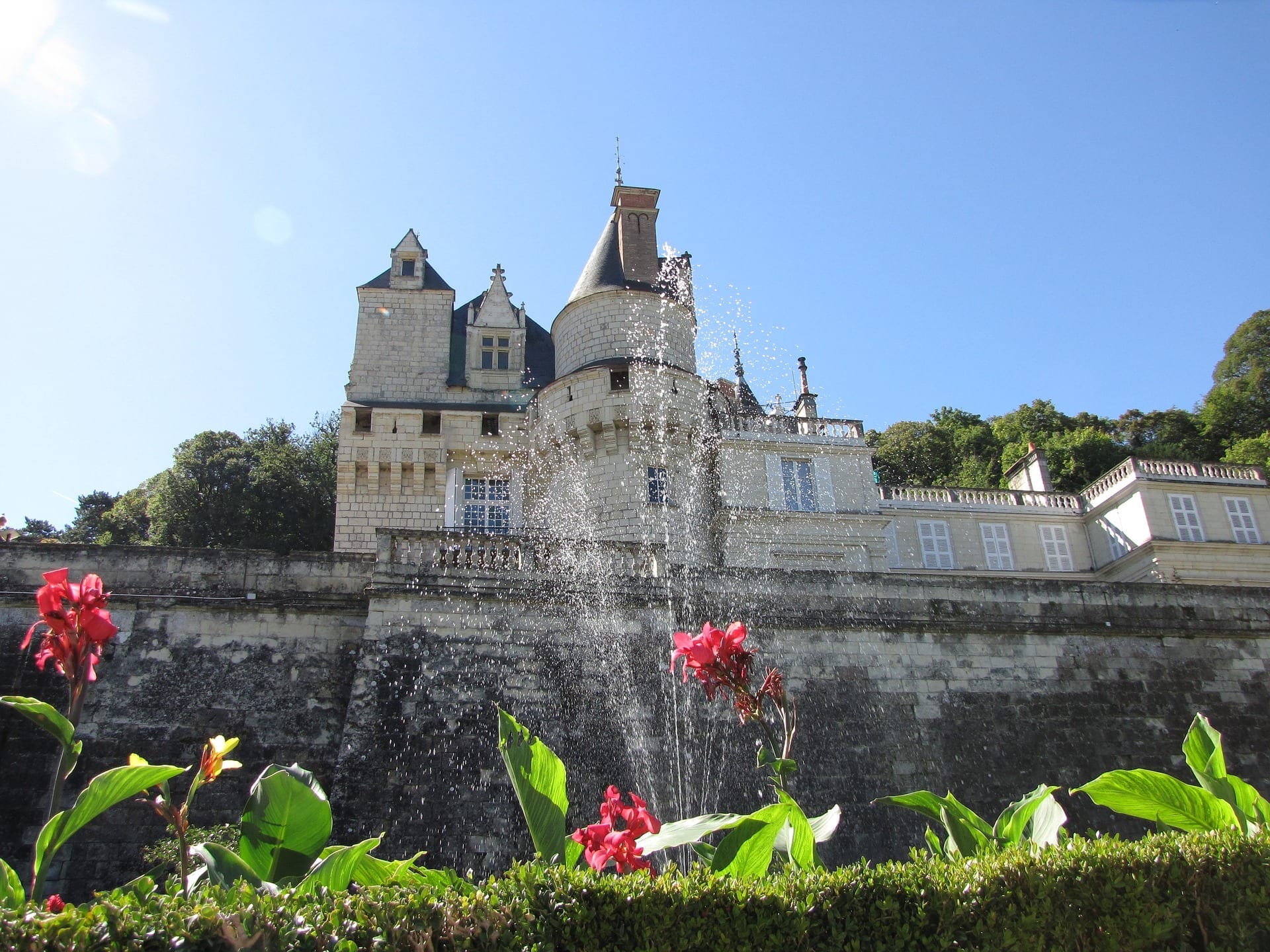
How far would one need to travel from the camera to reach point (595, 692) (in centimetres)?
1163

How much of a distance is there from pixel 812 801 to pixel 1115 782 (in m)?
5.74

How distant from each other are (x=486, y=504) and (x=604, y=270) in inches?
242

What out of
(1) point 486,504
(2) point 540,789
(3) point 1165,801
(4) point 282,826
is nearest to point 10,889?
(4) point 282,826

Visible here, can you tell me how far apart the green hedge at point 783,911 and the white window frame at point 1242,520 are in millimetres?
23841

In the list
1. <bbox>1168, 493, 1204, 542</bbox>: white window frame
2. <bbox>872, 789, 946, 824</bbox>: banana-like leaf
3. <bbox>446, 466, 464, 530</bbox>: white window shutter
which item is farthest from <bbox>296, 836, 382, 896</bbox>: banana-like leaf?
<bbox>1168, 493, 1204, 542</bbox>: white window frame

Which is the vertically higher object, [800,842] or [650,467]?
[650,467]

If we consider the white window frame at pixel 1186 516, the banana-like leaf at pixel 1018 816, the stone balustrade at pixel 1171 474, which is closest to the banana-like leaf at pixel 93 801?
the banana-like leaf at pixel 1018 816

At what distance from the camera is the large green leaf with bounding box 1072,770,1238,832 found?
593 centimetres

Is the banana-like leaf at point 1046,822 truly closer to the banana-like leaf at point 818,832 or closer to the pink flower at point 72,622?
the banana-like leaf at point 818,832

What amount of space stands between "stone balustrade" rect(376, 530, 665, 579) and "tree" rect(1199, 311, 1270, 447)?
123 feet

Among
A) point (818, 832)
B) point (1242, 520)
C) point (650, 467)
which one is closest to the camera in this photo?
point (818, 832)

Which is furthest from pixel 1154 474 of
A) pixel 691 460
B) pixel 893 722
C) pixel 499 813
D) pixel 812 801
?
pixel 499 813

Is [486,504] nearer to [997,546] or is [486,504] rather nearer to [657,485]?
[657,485]

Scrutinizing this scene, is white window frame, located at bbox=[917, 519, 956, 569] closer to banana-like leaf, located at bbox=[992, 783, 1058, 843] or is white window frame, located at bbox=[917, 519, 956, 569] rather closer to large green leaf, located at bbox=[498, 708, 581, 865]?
banana-like leaf, located at bbox=[992, 783, 1058, 843]
